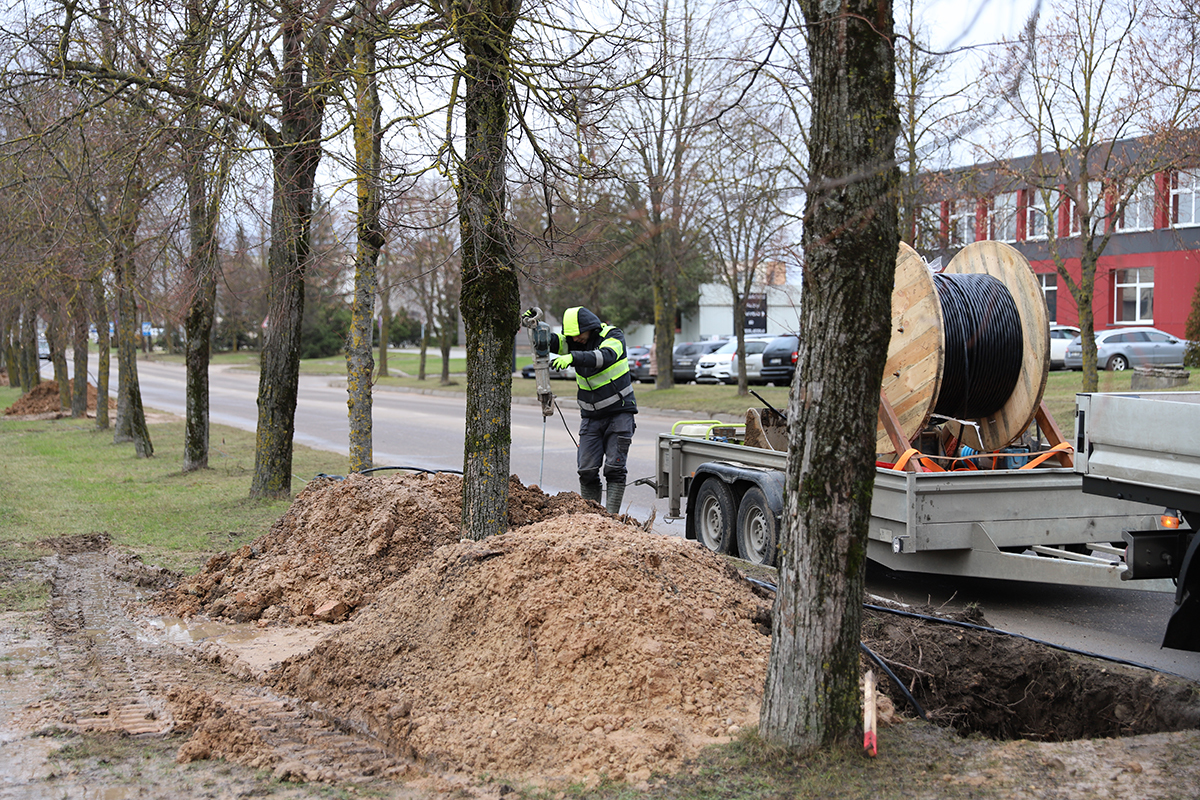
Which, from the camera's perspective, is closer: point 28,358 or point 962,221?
point 962,221

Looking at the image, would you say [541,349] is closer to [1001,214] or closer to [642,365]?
[1001,214]

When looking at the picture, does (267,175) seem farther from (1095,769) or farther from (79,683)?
(1095,769)

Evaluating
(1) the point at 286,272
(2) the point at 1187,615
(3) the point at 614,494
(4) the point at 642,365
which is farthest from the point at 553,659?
(4) the point at 642,365

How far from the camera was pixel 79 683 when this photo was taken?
5199 millimetres

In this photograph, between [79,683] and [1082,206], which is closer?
[79,683]

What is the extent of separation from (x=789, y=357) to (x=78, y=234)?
68.7 ft

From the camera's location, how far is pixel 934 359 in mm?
7352

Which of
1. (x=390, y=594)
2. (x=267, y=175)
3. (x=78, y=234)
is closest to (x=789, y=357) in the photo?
(x=78, y=234)

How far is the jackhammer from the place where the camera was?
310 inches

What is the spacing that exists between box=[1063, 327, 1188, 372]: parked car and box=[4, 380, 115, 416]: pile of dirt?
95.6ft

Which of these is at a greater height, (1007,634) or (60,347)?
(60,347)

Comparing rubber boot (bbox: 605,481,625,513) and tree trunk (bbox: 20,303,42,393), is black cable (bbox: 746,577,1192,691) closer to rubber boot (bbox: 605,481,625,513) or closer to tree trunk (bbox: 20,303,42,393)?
rubber boot (bbox: 605,481,625,513)

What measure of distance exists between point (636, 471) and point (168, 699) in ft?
28.1

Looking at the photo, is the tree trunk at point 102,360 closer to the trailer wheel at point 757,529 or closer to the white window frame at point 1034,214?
the trailer wheel at point 757,529
